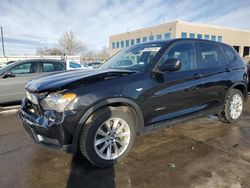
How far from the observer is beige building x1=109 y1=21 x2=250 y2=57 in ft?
133

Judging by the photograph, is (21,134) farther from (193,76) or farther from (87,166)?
(193,76)

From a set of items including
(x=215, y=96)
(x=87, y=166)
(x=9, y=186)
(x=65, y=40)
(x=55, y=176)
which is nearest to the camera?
(x=9, y=186)

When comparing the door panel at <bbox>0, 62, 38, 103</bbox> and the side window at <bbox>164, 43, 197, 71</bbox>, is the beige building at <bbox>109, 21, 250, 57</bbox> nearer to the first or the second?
the door panel at <bbox>0, 62, 38, 103</bbox>

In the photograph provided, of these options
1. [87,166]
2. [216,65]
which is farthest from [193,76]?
[87,166]

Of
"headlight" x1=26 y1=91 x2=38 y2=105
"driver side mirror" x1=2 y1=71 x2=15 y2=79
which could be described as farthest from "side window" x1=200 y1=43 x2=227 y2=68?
"driver side mirror" x1=2 y1=71 x2=15 y2=79

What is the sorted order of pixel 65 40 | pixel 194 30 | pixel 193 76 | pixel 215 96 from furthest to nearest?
pixel 65 40 < pixel 194 30 < pixel 215 96 < pixel 193 76

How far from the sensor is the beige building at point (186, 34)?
4047 centimetres

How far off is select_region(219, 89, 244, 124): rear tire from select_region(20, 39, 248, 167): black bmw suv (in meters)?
0.37

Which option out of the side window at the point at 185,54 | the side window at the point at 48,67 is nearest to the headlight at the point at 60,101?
the side window at the point at 185,54

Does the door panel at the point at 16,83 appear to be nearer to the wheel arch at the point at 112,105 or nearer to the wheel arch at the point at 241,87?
the wheel arch at the point at 112,105

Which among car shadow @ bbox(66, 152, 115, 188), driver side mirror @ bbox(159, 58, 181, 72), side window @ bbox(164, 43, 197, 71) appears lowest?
car shadow @ bbox(66, 152, 115, 188)

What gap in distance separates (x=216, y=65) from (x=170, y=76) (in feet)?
4.65

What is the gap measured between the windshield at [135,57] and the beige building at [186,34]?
106 feet

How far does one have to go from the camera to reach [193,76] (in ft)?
13.1
